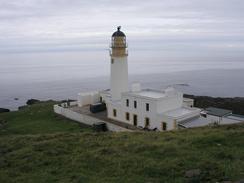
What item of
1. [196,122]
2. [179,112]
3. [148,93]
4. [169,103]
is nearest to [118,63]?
[148,93]

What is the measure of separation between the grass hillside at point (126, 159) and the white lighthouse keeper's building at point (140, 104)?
10235 millimetres

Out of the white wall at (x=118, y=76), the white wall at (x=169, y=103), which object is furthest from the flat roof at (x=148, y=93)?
the white wall at (x=118, y=76)

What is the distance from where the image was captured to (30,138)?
47.5 ft

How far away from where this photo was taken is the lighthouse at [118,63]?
27500mm

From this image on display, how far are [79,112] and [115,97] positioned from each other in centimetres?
378

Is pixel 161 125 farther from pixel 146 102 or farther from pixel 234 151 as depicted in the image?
pixel 234 151

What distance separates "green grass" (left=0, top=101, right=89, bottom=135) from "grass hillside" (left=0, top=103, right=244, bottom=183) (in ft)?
40.0

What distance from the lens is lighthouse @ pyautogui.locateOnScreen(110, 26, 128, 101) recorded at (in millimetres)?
27500

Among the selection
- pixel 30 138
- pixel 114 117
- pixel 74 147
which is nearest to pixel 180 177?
pixel 74 147

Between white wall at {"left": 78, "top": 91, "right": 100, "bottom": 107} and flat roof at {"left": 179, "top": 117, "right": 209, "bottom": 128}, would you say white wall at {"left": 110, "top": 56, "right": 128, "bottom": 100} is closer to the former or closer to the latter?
white wall at {"left": 78, "top": 91, "right": 100, "bottom": 107}

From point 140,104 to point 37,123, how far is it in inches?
395

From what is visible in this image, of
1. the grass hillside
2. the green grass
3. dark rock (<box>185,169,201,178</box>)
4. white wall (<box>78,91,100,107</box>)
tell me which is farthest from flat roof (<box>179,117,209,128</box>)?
dark rock (<box>185,169,201,178</box>)

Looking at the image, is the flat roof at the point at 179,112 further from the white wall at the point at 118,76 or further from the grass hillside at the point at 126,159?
the grass hillside at the point at 126,159

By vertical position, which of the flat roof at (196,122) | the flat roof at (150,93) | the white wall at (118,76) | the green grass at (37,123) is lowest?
the green grass at (37,123)
